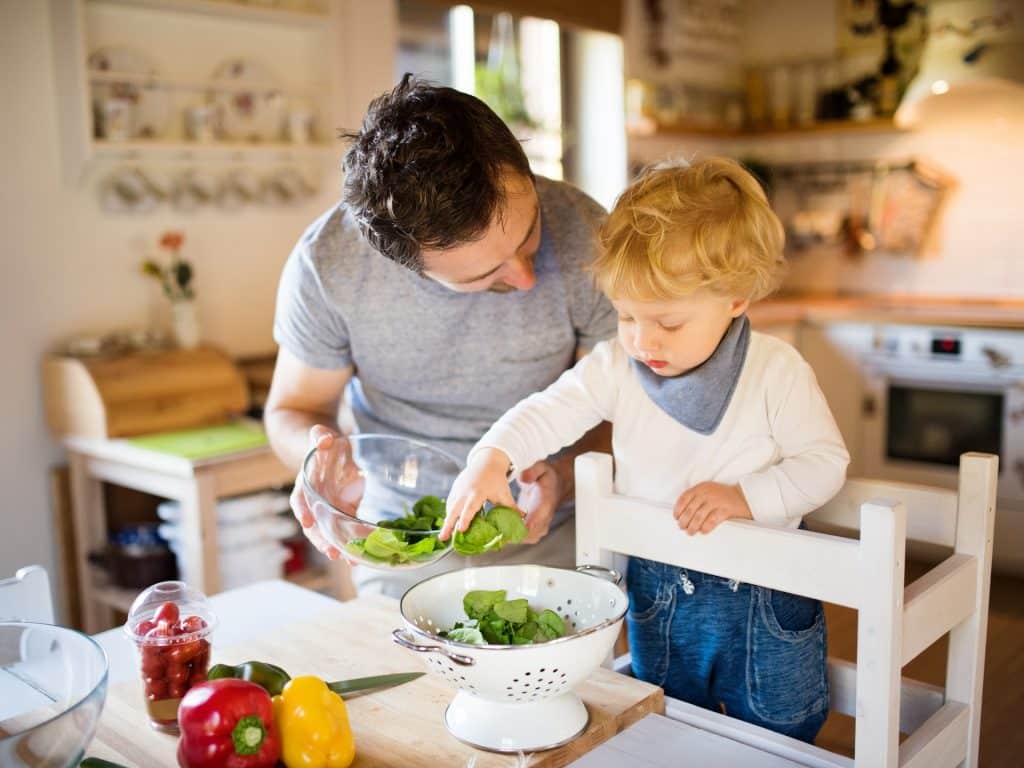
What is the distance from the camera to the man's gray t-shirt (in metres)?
1.55

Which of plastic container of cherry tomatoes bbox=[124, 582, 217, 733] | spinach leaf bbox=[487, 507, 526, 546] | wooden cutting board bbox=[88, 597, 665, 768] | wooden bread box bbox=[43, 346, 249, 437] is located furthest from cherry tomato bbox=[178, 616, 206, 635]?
wooden bread box bbox=[43, 346, 249, 437]

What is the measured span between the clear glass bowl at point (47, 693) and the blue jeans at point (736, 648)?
73 cm

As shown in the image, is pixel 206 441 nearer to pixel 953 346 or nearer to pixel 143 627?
pixel 143 627

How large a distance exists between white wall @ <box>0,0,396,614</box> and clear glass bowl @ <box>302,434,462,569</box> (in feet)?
5.24

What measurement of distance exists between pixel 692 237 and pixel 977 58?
2926 mm

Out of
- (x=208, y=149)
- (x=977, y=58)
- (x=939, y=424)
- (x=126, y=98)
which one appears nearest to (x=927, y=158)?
(x=977, y=58)

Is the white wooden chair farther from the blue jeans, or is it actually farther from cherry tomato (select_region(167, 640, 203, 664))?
cherry tomato (select_region(167, 640, 203, 664))

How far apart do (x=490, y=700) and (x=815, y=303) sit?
3.39 m

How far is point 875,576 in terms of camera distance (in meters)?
1.03

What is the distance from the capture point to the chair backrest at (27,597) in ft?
4.58

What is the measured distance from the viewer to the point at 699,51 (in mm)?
4516

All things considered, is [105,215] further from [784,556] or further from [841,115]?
[841,115]

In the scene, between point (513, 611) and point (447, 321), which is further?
point (447, 321)

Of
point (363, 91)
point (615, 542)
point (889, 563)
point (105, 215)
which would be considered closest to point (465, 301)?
point (615, 542)
